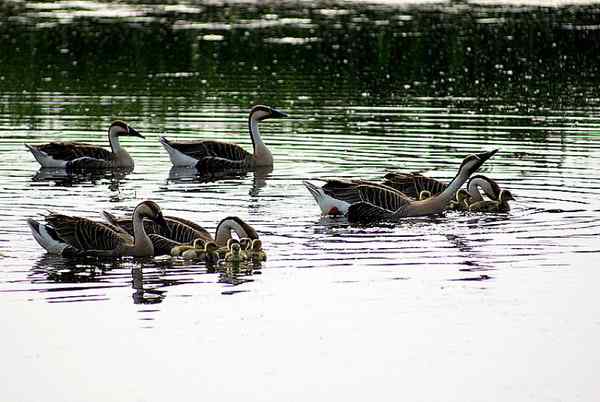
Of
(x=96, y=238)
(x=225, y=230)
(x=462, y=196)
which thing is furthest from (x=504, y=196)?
(x=96, y=238)

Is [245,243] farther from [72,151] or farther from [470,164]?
[72,151]

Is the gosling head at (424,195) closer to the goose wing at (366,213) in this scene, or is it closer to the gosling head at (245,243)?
the goose wing at (366,213)

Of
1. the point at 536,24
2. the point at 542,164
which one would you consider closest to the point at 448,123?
the point at 542,164

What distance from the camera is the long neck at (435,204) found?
68.2 feet

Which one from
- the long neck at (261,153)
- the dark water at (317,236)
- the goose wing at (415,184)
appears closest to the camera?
the dark water at (317,236)

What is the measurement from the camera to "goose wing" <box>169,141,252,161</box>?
26031 mm

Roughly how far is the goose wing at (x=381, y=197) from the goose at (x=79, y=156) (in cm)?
694

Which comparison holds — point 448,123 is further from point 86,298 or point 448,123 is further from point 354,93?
point 86,298

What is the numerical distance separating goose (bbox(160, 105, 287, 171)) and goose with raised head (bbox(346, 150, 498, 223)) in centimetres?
582

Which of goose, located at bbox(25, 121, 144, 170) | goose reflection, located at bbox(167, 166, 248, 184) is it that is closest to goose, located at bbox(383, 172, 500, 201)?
goose reflection, located at bbox(167, 166, 248, 184)

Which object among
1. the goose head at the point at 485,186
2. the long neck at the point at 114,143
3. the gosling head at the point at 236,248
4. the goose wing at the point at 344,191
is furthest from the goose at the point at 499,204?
the long neck at the point at 114,143

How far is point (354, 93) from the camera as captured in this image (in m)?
36.7

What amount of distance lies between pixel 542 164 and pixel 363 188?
5972mm

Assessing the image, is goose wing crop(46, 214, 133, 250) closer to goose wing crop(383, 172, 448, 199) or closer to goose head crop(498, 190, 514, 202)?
goose wing crop(383, 172, 448, 199)
